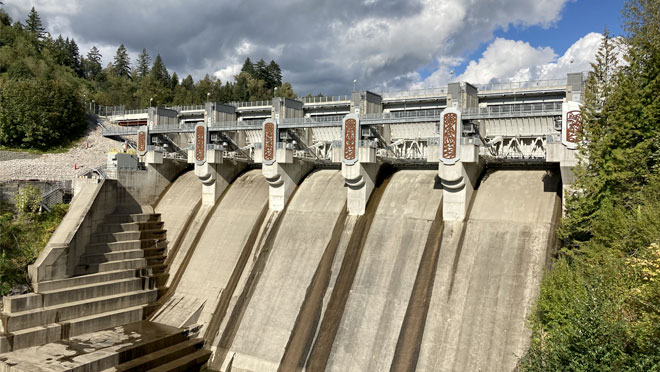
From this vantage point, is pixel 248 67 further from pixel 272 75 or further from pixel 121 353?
pixel 121 353

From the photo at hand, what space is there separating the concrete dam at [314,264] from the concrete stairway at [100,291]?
91 millimetres

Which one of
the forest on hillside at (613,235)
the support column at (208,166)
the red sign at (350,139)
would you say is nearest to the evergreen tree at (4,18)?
the support column at (208,166)

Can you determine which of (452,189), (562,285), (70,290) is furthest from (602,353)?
(70,290)

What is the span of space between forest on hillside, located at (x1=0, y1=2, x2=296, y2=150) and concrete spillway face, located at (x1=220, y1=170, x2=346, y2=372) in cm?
1455

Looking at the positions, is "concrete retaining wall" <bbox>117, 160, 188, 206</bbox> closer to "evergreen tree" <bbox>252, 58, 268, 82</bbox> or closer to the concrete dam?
the concrete dam

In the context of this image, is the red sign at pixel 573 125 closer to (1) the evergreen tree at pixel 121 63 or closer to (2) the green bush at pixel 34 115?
(2) the green bush at pixel 34 115

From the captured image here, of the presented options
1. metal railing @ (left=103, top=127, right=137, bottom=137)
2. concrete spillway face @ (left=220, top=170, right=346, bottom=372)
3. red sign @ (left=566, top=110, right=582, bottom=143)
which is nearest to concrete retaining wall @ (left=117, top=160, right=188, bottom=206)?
metal railing @ (left=103, top=127, right=137, bottom=137)

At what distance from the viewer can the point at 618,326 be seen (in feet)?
42.0

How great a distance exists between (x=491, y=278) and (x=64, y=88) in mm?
50141

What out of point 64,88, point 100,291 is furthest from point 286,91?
point 100,291

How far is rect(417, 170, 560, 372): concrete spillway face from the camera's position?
20375mm

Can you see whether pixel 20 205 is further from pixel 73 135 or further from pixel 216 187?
pixel 73 135

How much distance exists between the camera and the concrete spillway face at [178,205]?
35.2 metres

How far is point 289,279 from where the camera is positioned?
27.3 m
